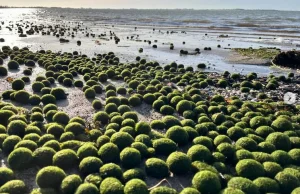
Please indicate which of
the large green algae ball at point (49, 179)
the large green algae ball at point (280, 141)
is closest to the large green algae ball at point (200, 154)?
the large green algae ball at point (280, 141)

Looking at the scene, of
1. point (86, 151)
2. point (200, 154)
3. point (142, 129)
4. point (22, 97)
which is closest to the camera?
point (86, 151)

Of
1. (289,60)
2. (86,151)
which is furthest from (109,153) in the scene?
(289,60)

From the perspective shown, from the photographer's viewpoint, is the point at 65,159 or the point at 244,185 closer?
the point at 244,185

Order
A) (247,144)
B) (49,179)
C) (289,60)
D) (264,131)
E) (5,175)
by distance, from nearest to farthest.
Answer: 1. (49,179)
2. (5,175)
3. (247,144)
4. (264,131)
5. (289,60)

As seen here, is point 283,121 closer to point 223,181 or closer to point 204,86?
point 223,181

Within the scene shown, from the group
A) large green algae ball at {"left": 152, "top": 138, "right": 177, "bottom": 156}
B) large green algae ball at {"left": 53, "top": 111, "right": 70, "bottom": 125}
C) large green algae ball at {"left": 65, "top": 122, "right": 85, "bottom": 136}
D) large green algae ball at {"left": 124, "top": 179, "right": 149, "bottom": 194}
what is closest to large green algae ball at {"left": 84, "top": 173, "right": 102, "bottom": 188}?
large green algae ball at {"left": 124, "top": 179, "right": 149, "bottom": 194}

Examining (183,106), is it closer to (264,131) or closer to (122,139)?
(264,131)

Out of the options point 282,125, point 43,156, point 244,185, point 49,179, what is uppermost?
point 282,125

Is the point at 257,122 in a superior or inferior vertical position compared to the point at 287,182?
superior
